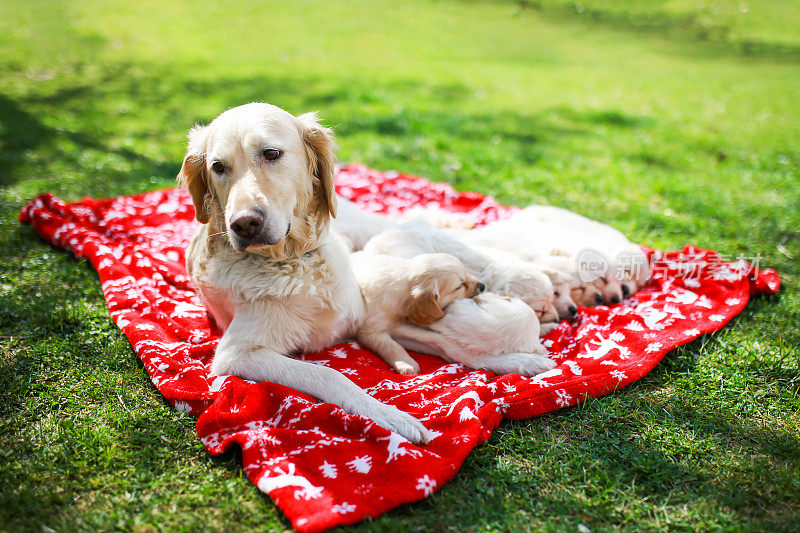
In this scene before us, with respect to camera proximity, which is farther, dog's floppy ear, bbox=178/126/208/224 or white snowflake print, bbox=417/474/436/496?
dog's floppy ear, bbox=178/126/208/224

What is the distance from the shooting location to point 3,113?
27.0 feet

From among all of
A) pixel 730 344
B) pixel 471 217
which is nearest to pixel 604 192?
pixel 471 217

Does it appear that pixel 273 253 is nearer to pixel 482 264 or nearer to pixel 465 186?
pixel 482 264

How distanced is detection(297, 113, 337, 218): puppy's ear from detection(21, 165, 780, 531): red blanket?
3.27ft

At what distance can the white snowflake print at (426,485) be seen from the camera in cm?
252

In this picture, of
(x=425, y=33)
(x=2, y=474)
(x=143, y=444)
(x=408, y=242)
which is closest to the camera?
(x=2, y=474)

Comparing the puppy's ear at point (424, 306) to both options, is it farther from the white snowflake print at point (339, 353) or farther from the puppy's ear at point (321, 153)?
the puppy's ear at point (321, 153)

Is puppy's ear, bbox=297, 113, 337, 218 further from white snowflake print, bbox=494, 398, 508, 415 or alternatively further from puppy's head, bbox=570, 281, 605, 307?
puppy's head, bbox=570, 281, 605, 307

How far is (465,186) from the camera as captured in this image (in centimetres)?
676

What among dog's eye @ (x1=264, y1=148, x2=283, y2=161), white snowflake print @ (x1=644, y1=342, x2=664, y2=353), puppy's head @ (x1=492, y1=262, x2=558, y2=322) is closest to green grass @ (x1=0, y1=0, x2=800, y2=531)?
white snowflake print @ (x1=644, y1=342, x2=664, y2=353)

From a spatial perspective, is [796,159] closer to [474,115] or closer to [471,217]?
[474,115]

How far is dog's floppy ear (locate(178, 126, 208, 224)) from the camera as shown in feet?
10.9

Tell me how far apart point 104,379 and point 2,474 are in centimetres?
77

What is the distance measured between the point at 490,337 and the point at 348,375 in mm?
917
